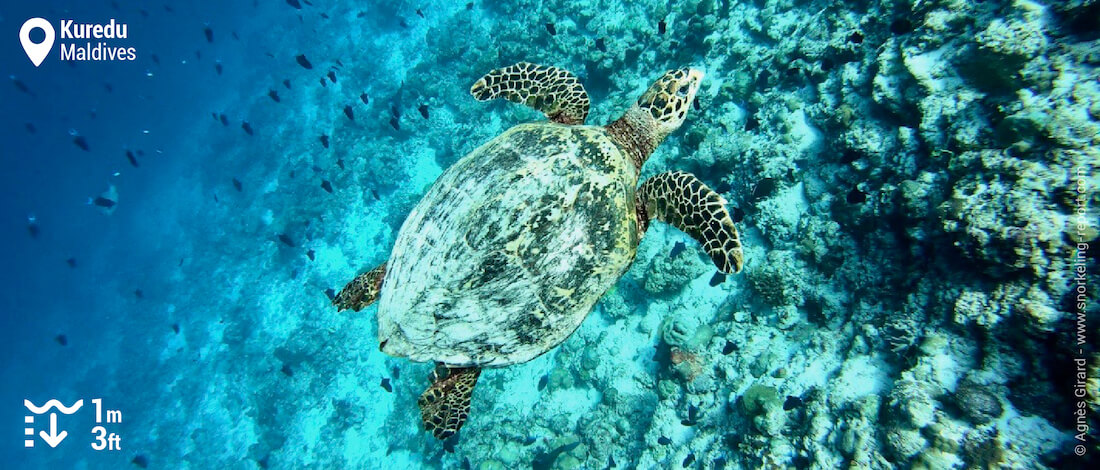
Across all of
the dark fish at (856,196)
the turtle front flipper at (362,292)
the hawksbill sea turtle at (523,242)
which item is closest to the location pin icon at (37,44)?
the turtle front flipper at (362,292)

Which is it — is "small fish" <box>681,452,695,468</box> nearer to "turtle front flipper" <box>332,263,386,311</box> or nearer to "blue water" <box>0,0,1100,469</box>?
"blue water" <box>0,0,1100,469</box>

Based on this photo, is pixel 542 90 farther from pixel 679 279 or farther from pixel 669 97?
pixel 679 279

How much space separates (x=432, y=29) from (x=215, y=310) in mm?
16838

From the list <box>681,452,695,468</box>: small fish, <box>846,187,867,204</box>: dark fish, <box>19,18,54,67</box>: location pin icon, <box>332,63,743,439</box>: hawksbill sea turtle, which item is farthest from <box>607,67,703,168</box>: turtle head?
<box>19,18,54,67</box>: location pin icon

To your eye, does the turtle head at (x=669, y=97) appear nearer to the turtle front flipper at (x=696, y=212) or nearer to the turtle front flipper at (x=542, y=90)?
the turtle front flipper at (x=696, y=212)

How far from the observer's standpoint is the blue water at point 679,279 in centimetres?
398

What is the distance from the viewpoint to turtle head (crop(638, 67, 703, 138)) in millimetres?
4973

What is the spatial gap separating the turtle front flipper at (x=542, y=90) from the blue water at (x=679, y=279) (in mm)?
2930

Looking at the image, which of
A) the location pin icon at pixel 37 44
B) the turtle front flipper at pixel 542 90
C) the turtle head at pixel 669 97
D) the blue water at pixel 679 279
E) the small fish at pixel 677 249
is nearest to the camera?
the blue water at pixel 679 279

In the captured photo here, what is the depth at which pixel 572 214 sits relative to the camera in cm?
384

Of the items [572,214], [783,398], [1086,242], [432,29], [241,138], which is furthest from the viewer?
[241,138]

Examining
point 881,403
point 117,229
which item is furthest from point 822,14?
Answer: point 117,229

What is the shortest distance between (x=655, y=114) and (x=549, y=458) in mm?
7676

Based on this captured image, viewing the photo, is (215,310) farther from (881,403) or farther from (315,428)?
(881,403)
